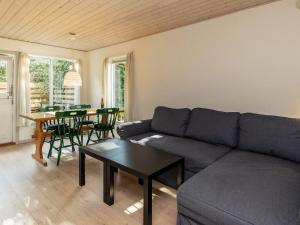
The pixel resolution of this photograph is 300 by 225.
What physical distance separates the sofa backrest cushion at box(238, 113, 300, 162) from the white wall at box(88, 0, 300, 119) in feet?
1.27

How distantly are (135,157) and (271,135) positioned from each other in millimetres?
1486

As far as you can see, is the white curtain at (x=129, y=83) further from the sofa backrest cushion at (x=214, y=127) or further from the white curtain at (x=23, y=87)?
the white curtain at (x=23, y=87)

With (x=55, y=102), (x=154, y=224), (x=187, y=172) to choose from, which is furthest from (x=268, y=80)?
(x=55, y=102)

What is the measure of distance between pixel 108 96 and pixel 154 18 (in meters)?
2.42

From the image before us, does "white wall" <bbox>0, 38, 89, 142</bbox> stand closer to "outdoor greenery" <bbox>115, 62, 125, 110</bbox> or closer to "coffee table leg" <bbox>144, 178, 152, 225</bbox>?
"outdoor greenery" <bbox>115, 62, 125, 110</bbox>

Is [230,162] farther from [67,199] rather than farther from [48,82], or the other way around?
[48,82]

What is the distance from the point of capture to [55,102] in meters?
5.15

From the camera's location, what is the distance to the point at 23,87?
4.38 m

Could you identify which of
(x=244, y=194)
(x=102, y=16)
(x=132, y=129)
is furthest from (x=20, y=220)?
(x=102, y=16)

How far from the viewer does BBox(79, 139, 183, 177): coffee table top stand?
6.08 ft

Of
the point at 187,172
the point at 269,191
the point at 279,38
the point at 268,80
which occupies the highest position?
the point at 279,38

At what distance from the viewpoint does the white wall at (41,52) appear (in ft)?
13.9

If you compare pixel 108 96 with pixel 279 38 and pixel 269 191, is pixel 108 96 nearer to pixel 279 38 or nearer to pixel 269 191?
pixel 279 38

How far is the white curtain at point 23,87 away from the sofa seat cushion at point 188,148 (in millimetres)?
2872
